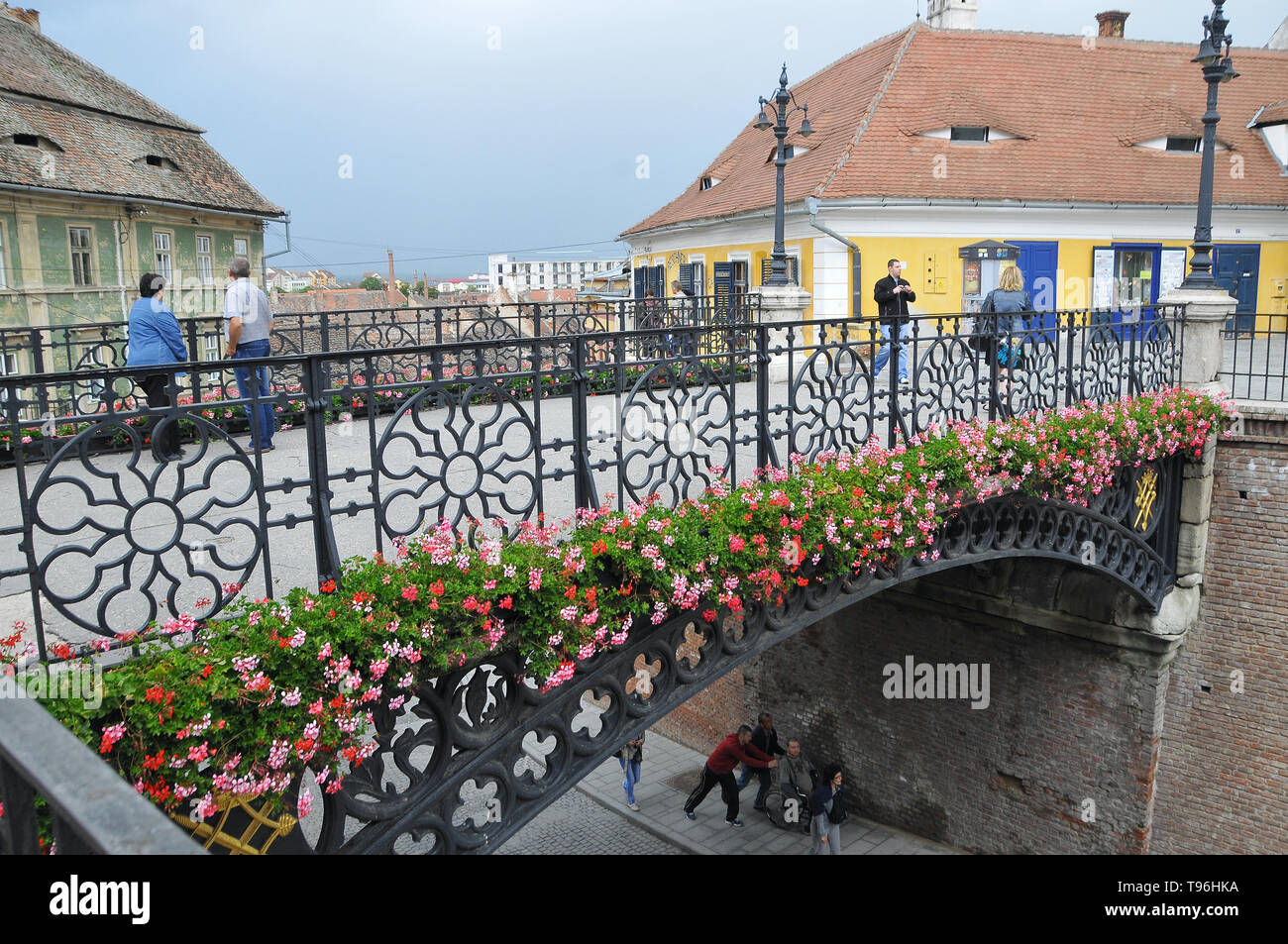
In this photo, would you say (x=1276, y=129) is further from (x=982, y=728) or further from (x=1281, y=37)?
(x=982, y=728)

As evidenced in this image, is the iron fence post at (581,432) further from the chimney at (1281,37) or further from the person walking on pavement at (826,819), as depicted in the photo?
the chimney at (1281,37)

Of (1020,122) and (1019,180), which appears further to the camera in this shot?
(1020,122)

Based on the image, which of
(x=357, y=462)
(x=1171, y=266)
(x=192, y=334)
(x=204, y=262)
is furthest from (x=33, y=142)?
(x=1171, y=266)

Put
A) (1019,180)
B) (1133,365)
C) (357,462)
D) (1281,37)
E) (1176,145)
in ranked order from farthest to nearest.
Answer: (1281,37)
(1176,145)
(1019,180)
(1133,365)
(357,462)

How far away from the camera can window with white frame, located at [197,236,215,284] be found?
29531 millimetres

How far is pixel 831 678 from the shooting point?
15852mm

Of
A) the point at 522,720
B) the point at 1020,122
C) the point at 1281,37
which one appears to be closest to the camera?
the point at 522,720

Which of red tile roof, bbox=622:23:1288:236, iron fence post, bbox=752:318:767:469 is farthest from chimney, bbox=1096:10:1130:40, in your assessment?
iron fence post, bbox=752:318:767:469

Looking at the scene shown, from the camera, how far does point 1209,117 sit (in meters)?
10.6

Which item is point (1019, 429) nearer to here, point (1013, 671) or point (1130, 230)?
point (1013, 671)

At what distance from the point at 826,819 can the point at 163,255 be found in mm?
24439

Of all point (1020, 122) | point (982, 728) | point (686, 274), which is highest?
point (1020, 122)
